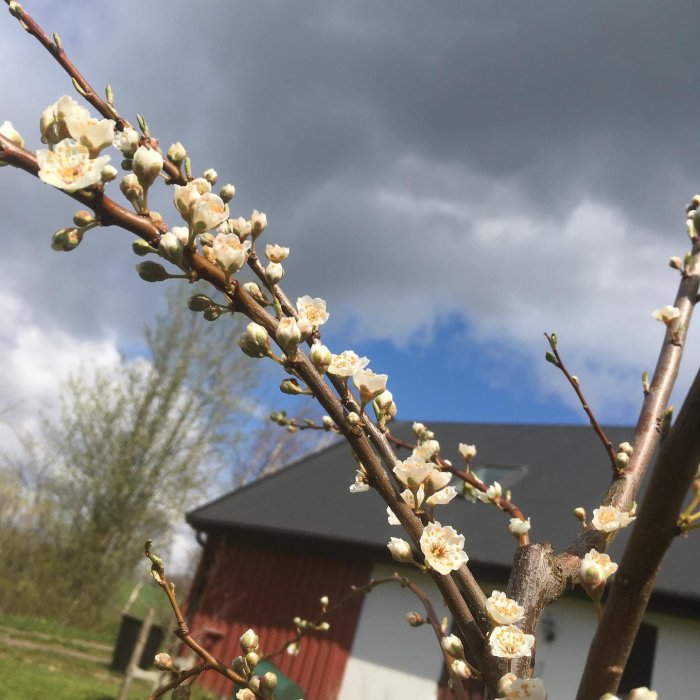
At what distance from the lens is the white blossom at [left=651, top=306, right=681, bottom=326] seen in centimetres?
142

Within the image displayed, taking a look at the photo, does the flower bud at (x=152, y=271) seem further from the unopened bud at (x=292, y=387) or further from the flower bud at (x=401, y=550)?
the flower bud at (x=401, y=550)

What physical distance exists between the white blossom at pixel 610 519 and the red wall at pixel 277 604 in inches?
335

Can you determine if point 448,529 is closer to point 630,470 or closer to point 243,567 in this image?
point 630,470

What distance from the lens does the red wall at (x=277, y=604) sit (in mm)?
9195

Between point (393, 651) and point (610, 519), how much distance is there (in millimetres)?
8236

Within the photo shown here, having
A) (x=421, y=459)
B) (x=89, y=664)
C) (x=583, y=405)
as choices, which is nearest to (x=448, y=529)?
(x=421, y=459)

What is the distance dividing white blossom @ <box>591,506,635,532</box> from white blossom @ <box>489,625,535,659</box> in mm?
292

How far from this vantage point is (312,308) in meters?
1.10

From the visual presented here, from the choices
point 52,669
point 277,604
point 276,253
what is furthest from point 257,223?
point 52,669

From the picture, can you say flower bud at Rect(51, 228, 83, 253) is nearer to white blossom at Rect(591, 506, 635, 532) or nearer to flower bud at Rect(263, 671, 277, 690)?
flower bud at Rect(263, 671, 277, 690)

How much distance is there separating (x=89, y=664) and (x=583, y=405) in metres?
13.4

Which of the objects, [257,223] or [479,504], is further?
[479,504]

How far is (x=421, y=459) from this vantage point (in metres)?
0.99

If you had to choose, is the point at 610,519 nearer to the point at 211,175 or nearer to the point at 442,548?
the point at 442,548
